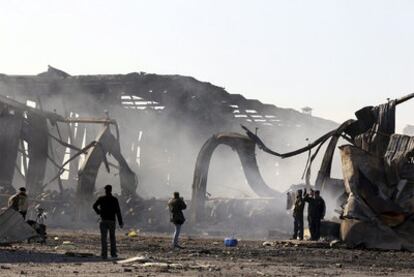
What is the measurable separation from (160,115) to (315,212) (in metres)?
32.7

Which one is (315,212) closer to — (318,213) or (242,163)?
(318,213)

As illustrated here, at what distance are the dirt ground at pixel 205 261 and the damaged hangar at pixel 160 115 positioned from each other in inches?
1141

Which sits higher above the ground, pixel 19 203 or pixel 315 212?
pixel 315 212

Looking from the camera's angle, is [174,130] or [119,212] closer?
[119,212]

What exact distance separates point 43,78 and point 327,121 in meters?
20.0

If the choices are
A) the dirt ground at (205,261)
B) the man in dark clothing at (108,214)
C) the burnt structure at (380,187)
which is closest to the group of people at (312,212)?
the burnt structure at (380,187)

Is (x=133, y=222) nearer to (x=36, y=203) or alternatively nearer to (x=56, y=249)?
(x=36, y=203)

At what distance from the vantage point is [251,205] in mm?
39469

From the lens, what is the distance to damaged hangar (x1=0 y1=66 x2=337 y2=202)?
54031 millimetres

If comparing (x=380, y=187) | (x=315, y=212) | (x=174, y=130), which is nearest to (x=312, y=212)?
(x=315, y=212)

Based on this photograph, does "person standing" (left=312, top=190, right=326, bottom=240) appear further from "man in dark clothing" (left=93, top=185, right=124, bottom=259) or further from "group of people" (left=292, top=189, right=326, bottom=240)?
"man in dark clothing" (left=93, top=185, right=124, bottom=259)

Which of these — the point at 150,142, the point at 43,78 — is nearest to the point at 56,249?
the point at 43,78

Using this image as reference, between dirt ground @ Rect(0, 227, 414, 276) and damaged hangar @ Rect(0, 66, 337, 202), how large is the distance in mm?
28989

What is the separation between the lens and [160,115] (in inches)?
2258
